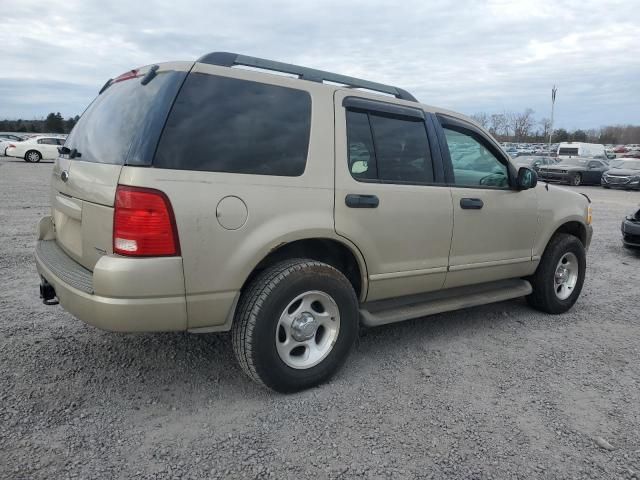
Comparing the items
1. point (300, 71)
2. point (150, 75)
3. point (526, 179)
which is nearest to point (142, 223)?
point (150, 75)

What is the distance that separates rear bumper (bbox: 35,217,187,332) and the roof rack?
1.23 m

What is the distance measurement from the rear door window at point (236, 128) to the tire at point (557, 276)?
9.27 ft

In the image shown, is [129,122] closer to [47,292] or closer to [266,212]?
[266,212]

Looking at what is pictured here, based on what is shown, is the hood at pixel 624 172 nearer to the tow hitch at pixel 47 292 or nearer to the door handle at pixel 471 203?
the door handle at pixel 471 203

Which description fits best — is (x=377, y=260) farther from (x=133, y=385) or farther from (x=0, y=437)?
(x=0, y=437)

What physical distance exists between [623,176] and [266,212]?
2419cm

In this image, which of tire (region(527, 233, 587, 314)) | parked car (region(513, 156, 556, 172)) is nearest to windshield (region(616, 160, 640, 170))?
parked car (region(513, 156, 556, 172))

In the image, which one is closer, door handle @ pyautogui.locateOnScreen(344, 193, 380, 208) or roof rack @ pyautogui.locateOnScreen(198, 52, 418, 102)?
roof rack @ pyautogui.locateOnScreen(198, 52, 418, 102)

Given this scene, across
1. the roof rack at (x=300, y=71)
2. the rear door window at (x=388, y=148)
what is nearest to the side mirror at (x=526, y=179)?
the rear door window at (x=388, y=148)

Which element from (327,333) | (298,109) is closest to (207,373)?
(327,333)

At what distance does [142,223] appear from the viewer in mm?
2566

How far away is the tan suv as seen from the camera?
8.66 ft

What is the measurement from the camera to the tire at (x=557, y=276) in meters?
4.74

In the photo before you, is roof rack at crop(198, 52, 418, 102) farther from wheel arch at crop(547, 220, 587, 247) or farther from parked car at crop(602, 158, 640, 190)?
parked car at crop(602, 158, 640, 190)
